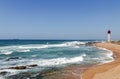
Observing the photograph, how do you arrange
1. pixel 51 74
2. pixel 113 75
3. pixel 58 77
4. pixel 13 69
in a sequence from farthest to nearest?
1. pixel 13 69
2. pixel 51 74
3. pixel 58 77
4. pixel 113 75

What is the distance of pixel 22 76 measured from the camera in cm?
1783

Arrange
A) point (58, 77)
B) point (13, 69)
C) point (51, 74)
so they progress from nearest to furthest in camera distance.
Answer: point (58, 77) → point (51, 74) → point (13, 69)

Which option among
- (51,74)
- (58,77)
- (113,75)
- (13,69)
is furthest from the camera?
(13,69)

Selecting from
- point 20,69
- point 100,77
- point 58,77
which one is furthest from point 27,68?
point 100,77

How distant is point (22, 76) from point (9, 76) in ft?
3.72

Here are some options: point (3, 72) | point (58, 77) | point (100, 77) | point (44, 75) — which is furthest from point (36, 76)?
point (100, 77)

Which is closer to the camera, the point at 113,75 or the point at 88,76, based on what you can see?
the point at 113,75

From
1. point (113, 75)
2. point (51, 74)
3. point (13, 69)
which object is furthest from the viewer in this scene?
point (13, 69)

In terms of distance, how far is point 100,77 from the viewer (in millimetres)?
15484

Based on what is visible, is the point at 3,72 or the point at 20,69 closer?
the point at 3,72

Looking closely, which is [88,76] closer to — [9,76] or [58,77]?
[58,77]

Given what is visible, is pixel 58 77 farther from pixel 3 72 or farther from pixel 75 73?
pixel 3 72

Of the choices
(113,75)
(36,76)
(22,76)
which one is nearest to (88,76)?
(113,75)

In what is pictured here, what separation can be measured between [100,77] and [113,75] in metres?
0.99
